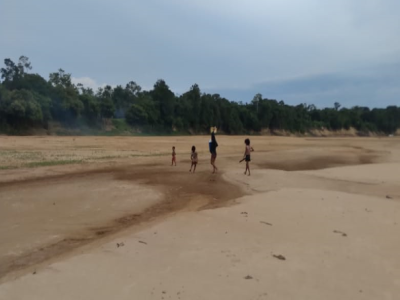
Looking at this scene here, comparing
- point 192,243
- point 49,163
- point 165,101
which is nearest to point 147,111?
point 165,101

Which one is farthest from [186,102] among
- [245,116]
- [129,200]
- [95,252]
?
[95,252]

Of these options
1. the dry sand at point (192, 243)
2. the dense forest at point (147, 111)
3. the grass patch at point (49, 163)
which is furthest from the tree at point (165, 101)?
the dry sand at point (192, 243)

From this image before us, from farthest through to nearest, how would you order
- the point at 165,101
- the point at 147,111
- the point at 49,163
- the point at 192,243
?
the point at 165,101 → the point at 147,111 → the point at 49,163 → the point at 192,243

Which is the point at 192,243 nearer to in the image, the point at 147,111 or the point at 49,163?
the point at 49,163

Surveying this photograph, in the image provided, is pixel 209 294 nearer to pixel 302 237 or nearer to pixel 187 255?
pixel 187 255

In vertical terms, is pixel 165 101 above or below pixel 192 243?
above

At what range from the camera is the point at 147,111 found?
2726 inches

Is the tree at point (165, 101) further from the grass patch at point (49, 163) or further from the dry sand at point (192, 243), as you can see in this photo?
the dry sand at point (192, 243)

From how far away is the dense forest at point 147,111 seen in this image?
2021 inches

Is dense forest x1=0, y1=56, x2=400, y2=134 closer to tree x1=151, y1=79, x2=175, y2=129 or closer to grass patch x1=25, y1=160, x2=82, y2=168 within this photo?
tree x1=151, y1=79, x2=175, y2=129

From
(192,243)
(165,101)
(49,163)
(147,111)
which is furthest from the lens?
(165,101)

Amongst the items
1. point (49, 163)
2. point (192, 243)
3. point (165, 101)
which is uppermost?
point (165, 101)

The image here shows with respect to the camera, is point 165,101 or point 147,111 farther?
point 165,101

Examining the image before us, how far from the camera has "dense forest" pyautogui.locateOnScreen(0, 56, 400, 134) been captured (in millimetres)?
51344
